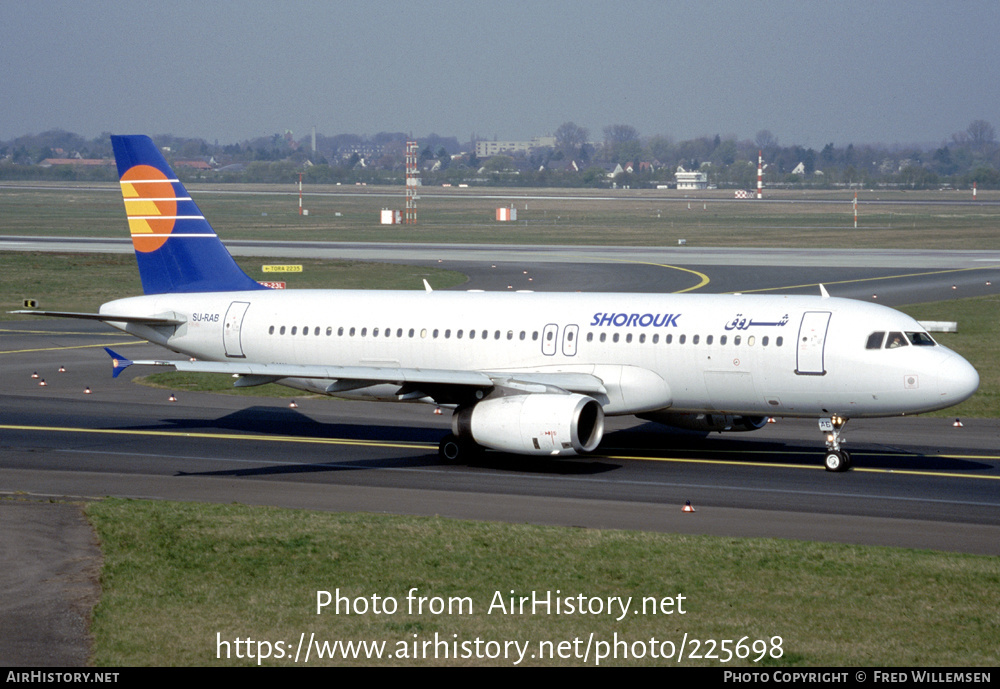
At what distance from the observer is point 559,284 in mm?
80250

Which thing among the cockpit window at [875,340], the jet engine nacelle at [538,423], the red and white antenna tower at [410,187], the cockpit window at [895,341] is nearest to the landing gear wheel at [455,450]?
the jet engine nacelle at [538,423]

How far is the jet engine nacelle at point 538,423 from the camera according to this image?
30188mm

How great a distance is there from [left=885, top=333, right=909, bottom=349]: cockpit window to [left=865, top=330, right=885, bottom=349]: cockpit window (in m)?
0.17

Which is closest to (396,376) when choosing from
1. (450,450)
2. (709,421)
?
(450,450)

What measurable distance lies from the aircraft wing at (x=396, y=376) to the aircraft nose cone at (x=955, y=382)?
842 cm

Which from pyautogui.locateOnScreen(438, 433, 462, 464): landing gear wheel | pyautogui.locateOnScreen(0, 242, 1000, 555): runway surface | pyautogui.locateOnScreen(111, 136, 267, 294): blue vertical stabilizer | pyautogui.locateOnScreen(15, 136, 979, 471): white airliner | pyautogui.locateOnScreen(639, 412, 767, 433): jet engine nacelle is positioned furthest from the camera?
pyautogui.locateOnScreen(111, 136, 267, 294): blue vertical stabilizer

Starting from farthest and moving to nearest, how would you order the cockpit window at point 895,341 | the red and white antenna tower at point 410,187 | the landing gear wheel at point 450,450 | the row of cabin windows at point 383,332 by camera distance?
1. the red and white antenna tower at point 410,187
2. the row of cabin windows at point 383,332
3. the landing gear wheel at point 450,450
4. the cockpit window at point 895,341

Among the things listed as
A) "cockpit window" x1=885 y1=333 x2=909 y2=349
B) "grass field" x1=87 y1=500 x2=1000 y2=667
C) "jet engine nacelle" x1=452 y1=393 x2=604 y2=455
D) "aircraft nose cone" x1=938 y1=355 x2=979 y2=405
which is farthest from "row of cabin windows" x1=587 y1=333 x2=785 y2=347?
"grass field" x1=87 y1=500 x2=1000 y2=667

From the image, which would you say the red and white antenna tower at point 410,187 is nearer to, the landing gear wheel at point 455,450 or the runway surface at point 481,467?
the runway surface at point 481,467

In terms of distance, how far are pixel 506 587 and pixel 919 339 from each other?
50.6 feet

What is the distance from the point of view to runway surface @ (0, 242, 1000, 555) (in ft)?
86.1

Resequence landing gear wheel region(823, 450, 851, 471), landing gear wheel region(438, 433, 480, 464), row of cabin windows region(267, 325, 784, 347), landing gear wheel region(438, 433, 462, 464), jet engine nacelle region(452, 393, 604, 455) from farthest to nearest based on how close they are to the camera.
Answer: landing gear wheel region(438, 433, 462, 464), landing gear wheel region(438, 433, 480, 464), row of cabin windows region(267, 325, 784, 347), landing gear wheel region(823, 450, 851, 471), jet engine nacelle region(452, 393, 604, 455)

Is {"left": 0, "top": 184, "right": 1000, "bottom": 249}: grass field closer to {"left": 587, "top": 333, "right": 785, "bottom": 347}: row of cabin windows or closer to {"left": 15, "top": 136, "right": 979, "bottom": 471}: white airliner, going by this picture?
{"left": 15, "top": 136, "right": 979, "bottom": 471}: white airliner
